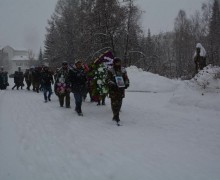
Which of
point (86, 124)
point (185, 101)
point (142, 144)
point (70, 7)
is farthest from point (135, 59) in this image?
Result: point (142, 144)

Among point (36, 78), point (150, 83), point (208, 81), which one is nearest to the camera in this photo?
point (208, 81)

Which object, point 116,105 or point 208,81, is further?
point 208,81

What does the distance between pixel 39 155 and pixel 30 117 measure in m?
4.41

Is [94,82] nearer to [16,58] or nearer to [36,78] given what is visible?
[36,78]

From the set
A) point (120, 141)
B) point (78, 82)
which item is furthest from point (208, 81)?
point (120, 141)

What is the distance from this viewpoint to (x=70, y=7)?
40.2m

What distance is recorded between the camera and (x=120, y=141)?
7.07 metres

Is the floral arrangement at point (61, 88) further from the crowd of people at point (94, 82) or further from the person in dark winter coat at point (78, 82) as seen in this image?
the person in dark winter coat at point (78, 82)

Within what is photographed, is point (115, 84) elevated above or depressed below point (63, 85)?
above

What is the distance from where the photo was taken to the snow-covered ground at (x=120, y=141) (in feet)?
17.2

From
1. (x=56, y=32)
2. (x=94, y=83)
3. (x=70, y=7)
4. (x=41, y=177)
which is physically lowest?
(x=41, y=177)

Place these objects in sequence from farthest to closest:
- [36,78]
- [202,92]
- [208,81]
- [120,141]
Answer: [36,78] → [208,81] → [202,92] → [120,141]

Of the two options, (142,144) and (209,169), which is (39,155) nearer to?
(142,144)

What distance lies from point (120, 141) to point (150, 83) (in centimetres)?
1119
